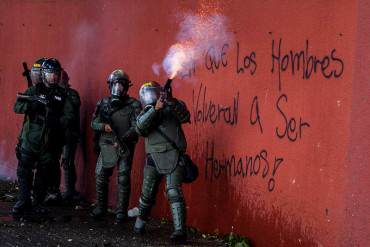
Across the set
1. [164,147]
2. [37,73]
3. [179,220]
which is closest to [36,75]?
[37,73]

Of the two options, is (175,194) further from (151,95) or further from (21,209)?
(21,209)

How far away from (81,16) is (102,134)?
8.69 ft

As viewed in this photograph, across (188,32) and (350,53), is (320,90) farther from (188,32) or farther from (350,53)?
(188,32)

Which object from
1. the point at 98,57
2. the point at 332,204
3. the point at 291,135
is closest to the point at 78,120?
the point at 98,57

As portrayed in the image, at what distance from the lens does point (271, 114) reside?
24.2ft

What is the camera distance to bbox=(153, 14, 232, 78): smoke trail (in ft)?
27.0

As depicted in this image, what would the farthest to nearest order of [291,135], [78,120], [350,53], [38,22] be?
[38,22]
[78,120]
[291,135]
[350,53]

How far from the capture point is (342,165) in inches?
252

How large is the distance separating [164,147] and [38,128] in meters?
1.90

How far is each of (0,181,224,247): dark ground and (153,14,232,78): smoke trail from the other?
192 centimetres

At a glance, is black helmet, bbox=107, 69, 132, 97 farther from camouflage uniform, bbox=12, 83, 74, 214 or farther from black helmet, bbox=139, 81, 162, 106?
black helmet, bbox=139, 81, 162, 106

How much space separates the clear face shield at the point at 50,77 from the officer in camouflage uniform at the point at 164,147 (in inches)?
58.6

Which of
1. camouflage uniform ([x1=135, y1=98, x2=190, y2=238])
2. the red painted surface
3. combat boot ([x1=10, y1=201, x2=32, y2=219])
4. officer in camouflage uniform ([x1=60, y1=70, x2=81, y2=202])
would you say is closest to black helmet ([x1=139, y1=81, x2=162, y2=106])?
camouflage uniform ([x1=135, y1=98, x2=190, y2=238])

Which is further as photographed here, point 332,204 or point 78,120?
point 78,120
